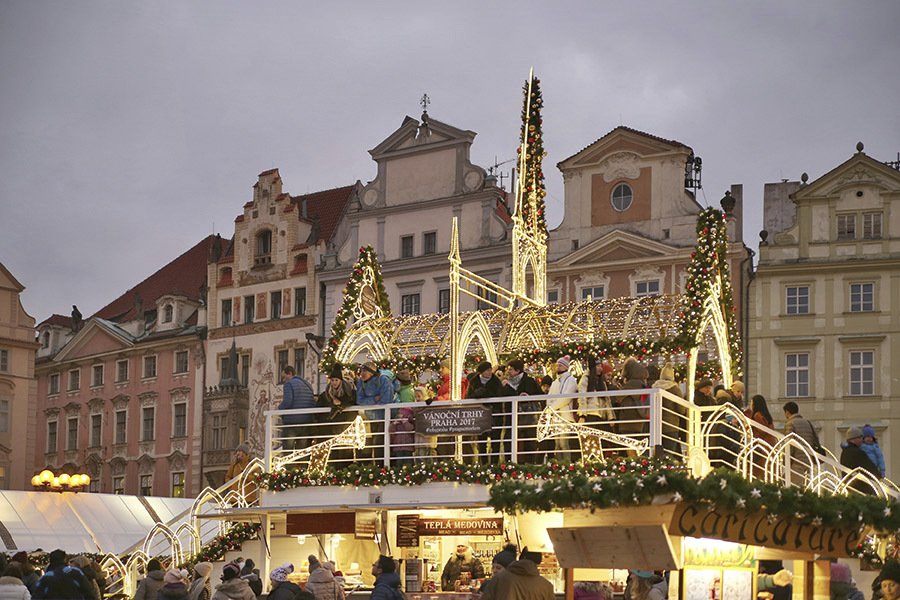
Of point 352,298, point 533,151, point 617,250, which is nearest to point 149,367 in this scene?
point 617,250

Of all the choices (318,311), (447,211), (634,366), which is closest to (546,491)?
(634,366)

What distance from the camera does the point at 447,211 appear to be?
4438 centimetres

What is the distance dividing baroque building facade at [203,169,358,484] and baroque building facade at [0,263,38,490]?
6463 mm

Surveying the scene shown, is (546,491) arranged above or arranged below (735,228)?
below

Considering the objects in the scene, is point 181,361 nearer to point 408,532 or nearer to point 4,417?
point 4,417

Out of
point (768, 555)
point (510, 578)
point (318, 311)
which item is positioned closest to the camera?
point (510, 578)

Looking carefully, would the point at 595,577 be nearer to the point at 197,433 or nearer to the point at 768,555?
the point at 768,555

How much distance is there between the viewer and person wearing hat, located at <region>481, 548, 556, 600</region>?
1330 centimetres

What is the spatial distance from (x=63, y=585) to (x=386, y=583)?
125 inches

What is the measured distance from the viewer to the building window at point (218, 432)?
4921 cm

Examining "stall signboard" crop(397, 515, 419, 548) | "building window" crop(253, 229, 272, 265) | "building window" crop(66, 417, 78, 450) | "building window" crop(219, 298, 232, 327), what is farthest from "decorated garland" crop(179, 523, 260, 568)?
"building window" crop(66, 417, 78, 450)

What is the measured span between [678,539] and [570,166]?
2641 centimetres

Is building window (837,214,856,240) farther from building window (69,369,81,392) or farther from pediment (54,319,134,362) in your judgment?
building window (69,369,81,392)

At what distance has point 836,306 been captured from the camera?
39.6 meters
